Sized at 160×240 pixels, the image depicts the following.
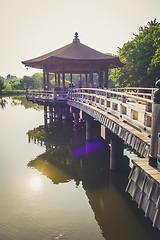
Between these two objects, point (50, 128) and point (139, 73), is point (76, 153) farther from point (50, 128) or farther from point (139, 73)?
point (139, 73)

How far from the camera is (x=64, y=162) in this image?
1472cm

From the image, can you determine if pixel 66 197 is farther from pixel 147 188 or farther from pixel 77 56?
pixel 77 56

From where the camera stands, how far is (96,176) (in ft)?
40.3

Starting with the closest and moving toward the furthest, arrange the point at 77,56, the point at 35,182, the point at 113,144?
the point at 35,182 → the point at 113,144 → the point at 77,56

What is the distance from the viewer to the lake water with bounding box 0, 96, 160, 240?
7734 mm

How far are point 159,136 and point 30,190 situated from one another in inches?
306

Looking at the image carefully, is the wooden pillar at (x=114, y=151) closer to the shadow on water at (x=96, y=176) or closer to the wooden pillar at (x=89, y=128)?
the shadow on water at (x=96, y=176)

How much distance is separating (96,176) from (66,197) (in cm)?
262

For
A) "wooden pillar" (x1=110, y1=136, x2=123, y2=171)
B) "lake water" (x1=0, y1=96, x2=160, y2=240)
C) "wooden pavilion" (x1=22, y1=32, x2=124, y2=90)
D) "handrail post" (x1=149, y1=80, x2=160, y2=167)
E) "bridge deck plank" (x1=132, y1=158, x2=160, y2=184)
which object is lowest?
"lake water" (x1=0, y1=96, x2=160, y2=240)

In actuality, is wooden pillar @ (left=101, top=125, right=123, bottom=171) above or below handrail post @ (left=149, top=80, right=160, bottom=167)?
below

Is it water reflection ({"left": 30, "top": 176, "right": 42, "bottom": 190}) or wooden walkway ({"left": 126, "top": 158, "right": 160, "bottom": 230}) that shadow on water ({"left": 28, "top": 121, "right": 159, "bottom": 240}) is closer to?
water reflection ({"left": 30, "top": 176, "right": 42, "bottom": 190})

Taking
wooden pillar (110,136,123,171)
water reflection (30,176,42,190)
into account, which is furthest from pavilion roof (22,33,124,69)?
water reflection (30,176,42,190)

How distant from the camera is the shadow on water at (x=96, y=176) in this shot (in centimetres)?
791

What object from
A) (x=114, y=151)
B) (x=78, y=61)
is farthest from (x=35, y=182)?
(x=78, y=61)
